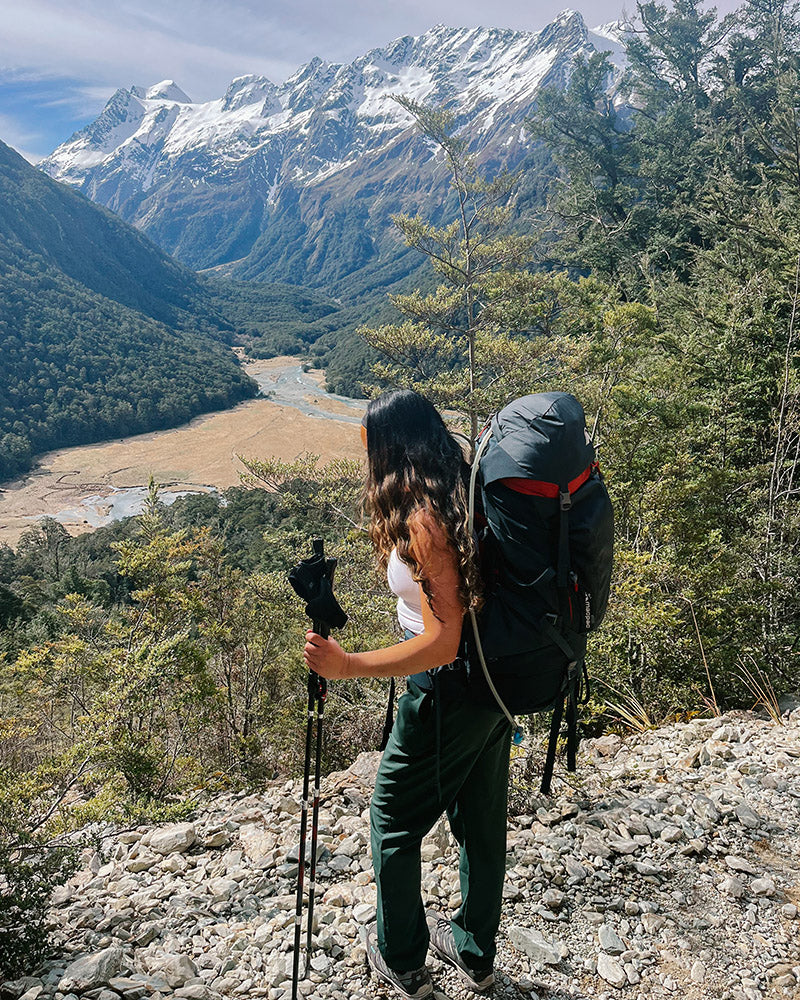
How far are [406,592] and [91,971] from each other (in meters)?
1.64

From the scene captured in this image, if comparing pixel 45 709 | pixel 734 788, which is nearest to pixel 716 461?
pixel 734 788

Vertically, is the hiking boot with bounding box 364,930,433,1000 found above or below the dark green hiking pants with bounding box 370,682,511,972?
below

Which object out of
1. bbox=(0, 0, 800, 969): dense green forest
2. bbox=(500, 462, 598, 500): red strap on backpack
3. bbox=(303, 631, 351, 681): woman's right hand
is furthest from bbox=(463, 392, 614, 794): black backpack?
bbox=(0, 0, 800, 969): dense green forest

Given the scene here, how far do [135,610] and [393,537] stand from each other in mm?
6260

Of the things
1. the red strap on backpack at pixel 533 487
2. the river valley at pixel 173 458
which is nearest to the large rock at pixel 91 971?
the red strap on backpack at pixel 533 487

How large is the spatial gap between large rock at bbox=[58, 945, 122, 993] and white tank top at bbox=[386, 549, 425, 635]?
1.52m

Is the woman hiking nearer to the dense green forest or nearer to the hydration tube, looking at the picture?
the hydration tube

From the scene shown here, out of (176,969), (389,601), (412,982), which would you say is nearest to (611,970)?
(412,982)

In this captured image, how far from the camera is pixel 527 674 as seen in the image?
1.58m

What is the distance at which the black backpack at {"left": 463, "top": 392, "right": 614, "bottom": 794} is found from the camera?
1496mm

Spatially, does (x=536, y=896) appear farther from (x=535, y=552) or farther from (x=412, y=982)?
(x=535, y=552)

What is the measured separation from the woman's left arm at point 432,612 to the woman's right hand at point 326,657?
10cm

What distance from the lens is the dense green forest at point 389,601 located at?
4750mm

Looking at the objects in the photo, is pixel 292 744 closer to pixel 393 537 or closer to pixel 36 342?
pixel 393 537
